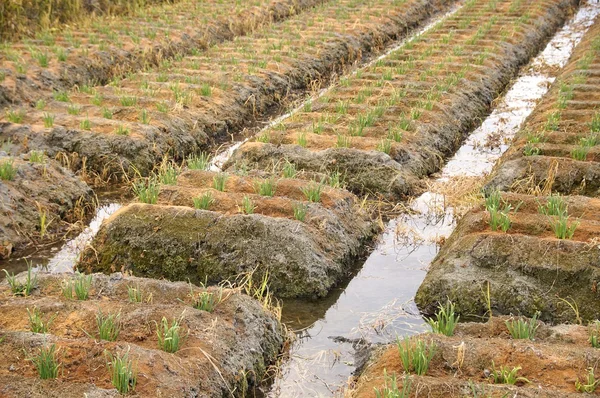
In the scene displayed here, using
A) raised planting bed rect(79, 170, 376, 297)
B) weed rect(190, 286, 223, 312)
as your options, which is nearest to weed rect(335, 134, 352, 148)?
raised planting bed rect(79, 170, 376, 297)

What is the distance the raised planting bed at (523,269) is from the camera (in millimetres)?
4906

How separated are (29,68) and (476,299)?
6993 mm

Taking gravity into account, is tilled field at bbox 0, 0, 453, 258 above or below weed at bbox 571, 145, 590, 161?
below

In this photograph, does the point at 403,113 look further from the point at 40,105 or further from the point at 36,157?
the point at 40,105

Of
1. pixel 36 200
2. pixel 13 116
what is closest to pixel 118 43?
pixel 13 116

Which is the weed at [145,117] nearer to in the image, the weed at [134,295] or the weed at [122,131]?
the weed at [122,131]

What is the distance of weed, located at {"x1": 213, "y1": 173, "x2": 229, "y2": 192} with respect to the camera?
6.23 meters

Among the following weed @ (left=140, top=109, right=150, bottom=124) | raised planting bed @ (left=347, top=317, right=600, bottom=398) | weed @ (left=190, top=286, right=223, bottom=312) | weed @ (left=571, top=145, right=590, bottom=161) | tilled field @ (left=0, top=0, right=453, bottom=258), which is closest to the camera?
raised planting bed @ (left=347, top=317, right=600, bottom=398)

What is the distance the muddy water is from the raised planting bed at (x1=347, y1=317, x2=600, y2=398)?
0.45 metres

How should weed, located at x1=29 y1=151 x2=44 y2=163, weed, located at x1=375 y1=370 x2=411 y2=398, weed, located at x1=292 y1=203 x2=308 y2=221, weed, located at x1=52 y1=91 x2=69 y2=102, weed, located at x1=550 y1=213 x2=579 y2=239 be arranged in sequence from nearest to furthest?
weed, located at x1=375 y1=370 x2=411 y2=398, weed, located at x1=550 y1=213 x2=579 y2=239, weed, located at x1=292 y1=203 x2=308 y2=221, weed, located at x1=29 y1=151 x2=44 y2=163, weed, located at x1=52 y1=91 x2=69 y2=102

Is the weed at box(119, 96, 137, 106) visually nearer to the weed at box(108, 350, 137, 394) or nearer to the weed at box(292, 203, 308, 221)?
the weed at box(292, 203, 308, 221)

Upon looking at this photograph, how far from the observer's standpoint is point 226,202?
5.98m

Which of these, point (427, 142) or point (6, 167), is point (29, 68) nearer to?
point (6, 167)

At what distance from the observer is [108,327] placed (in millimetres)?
4066
